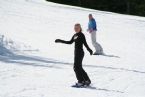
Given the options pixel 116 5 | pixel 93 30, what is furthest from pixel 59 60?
pixel 116 5

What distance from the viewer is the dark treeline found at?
5672 centimetres

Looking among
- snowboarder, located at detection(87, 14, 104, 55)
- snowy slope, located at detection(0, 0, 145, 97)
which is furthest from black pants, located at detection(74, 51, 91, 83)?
snowboarder, located at detection(87, 14, 104, 55)

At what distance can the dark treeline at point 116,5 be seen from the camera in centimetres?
5672

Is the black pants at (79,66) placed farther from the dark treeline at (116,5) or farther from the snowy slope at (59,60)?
the dark treeline at (116,5)

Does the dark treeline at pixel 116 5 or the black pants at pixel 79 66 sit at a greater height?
the black pants at pixel 79 66

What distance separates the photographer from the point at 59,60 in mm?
16781

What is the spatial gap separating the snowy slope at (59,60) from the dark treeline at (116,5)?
22123 millimetres

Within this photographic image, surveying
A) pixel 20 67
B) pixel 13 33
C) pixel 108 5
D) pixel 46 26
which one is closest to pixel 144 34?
pixel 46 26

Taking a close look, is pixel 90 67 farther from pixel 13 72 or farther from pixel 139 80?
pixel 13 72

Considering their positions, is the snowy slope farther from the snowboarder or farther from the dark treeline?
the dark treeline

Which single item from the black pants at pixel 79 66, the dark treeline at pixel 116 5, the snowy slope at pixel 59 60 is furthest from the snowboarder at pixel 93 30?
the dark treeline at pixel 116 5

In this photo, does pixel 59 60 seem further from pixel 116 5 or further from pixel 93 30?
pixel 116 5

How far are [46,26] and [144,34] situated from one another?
21.3ft

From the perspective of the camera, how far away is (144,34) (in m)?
30.6
